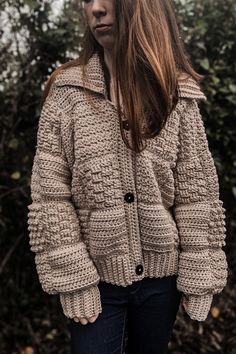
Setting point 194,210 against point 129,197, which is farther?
point 194,210

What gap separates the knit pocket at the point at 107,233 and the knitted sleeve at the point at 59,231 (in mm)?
42

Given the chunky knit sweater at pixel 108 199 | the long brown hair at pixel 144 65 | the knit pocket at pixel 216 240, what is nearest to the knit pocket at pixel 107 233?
the chunky knit sweater at pixel 108 199

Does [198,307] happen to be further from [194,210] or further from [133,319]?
[194,210]

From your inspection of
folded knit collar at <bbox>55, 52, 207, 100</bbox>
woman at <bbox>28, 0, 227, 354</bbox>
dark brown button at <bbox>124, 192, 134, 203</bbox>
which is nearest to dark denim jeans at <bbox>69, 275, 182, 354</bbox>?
woman at <bbox>28, 0, 227, 354</bbox>

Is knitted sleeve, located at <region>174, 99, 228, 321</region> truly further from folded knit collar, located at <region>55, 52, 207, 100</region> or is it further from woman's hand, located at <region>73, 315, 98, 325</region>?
woman's hand, located at <region>73, 315, 98, 325</region>

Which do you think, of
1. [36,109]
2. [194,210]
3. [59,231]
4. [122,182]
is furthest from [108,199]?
[36,109]

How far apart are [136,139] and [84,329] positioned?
Result: 2.17 ft

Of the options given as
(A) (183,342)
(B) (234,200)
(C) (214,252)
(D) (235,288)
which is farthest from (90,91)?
(D) (235,288)

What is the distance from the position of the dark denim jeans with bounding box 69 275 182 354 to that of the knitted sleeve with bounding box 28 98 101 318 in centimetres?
7

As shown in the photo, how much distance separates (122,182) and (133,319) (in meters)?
0.52

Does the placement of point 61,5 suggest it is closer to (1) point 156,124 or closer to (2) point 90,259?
(1) point 156,124

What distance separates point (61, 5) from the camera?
247 cm

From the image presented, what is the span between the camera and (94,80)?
5.07 ft

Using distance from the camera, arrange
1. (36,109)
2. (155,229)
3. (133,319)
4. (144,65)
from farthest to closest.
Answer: (36,109), (133,319), (155,229), (144,65)
